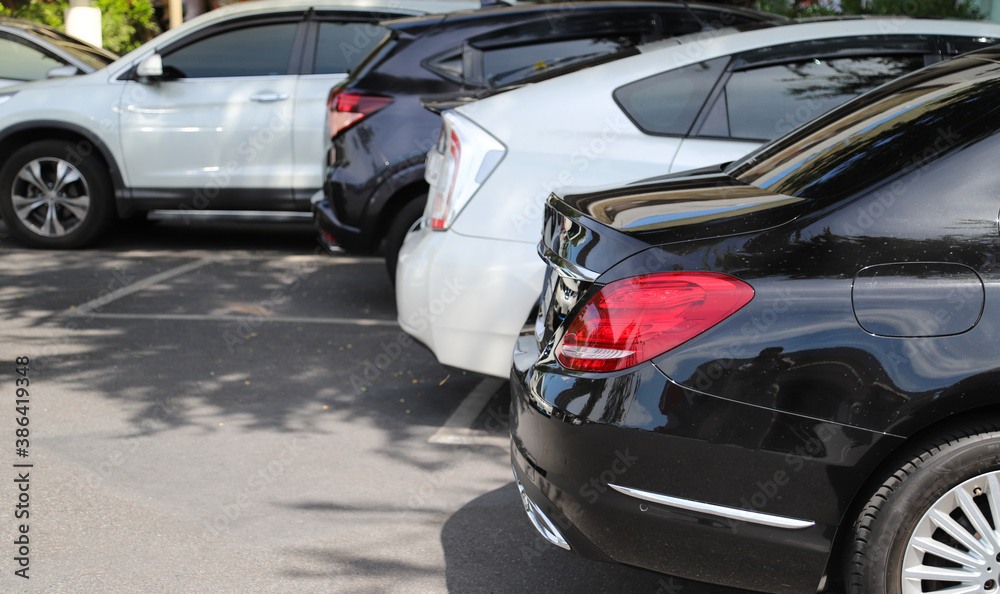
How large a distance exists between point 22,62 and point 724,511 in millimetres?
8878

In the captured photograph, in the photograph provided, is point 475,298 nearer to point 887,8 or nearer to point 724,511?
point 724,511

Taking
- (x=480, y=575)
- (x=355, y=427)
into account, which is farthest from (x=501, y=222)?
(x=480, y=575)

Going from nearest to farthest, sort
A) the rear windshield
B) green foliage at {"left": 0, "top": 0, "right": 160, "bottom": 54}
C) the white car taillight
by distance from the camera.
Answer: the rear windshield < the white car taillight < green foliage at {"left": 0, "top": 0, "right": 160, "bottom": 54}

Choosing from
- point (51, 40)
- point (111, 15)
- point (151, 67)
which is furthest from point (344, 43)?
point (111, 15)

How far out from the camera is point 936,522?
2264 mm

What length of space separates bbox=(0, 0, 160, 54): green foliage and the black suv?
11.0 meters

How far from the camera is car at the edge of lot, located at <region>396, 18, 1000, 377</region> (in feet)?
12.7

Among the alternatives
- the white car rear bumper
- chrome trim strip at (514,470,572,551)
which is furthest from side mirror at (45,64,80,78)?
chrome trim strip at (514,470,572,551)

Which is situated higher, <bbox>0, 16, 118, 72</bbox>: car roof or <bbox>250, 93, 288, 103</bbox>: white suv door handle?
<bbox>0, 16, 118, 72</bbox>: car roof

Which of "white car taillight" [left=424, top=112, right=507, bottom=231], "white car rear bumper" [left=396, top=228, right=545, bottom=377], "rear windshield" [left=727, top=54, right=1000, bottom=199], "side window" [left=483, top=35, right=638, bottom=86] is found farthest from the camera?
"side window" [left=483, top=35, right=638, bottom=86]

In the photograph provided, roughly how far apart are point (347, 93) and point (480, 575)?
3.92 meters

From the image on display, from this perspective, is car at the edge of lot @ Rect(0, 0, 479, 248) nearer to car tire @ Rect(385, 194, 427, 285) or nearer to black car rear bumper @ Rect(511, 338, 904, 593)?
car tire @ Rect(385, 194, 427, 285)

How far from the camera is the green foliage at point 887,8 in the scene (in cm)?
707

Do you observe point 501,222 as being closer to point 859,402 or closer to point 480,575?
point 480,575
